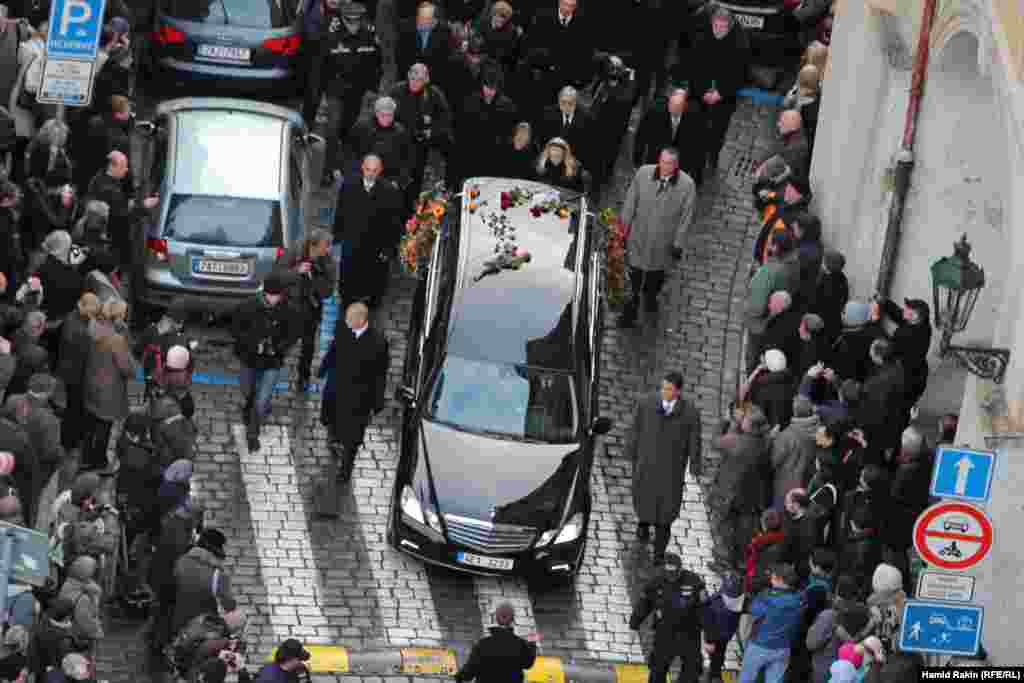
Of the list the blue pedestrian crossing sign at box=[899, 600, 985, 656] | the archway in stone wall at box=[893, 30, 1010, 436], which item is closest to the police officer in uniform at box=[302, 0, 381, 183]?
the archway in stone wall at box=[893, 30, 1010, 436]

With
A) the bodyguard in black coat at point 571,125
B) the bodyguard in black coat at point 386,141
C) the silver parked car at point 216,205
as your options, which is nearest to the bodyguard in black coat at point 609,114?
the bodyguard in black coat at point 571,125

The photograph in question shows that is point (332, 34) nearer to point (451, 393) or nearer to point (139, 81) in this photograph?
point (139, 81)

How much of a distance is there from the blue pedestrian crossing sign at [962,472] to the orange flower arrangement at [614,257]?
7698 millimetres

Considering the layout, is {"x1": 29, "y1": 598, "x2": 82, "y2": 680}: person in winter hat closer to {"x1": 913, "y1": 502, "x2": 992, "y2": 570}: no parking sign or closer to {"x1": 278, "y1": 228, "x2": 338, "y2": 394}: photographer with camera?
{"x1": 278, "y1": 228, "x2": 338, "y2": 394}: photographer with camera

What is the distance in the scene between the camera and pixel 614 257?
2820cm

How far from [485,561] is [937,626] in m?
5.21

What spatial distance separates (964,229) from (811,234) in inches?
56.6

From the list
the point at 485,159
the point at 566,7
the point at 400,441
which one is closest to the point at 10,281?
the point at 400,441

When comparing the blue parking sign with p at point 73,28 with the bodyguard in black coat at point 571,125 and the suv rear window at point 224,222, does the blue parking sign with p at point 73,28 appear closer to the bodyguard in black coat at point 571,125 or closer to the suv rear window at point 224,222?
the suv rear window at point 224,222

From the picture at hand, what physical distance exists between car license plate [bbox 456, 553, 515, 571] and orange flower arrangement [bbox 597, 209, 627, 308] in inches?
170

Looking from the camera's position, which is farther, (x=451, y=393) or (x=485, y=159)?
(x=485, y=159)

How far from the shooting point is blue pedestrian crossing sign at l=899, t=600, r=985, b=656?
67.7 feet

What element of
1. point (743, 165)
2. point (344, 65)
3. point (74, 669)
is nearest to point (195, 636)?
point (74, 669)

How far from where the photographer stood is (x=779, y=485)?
25188mm
